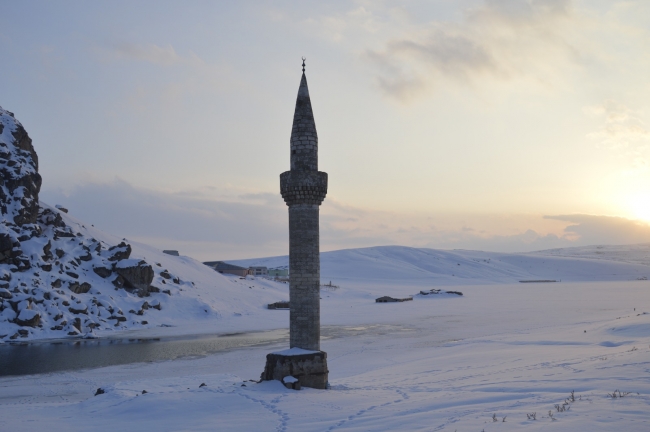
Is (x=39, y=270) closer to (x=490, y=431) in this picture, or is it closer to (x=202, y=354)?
(x=202, y=354)

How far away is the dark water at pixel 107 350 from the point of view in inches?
973

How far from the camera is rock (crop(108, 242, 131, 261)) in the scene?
147 feet

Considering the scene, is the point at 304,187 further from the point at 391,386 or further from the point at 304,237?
the point at 391,386

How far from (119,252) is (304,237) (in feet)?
103

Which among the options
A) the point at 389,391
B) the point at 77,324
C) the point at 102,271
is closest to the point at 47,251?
the point at 102,271

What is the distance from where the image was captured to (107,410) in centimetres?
1439

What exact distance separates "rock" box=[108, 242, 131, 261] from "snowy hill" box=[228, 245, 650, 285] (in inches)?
2435

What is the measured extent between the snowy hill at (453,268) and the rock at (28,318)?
239 feet

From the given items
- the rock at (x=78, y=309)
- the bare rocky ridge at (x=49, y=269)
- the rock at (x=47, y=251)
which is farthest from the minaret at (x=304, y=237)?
the rock at (x=47, y=251)

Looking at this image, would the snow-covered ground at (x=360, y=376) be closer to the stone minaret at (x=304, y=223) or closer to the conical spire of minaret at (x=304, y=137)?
the stone minaret at (x=304, y=223)

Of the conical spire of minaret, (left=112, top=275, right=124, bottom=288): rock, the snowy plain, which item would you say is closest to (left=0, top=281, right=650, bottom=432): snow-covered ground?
the snowy plain

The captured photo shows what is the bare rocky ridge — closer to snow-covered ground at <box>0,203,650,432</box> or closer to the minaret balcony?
snow-covered ground at <box>0,203,650,432</box>

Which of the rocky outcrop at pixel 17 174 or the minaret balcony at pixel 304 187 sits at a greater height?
the rocky outcrop at pixel 17 174

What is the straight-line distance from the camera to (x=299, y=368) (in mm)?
17250
